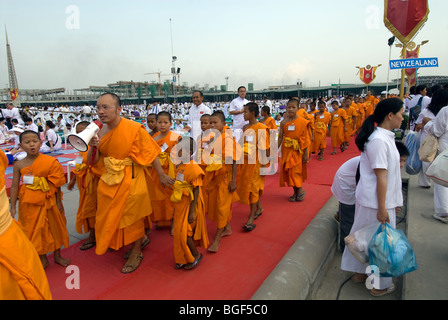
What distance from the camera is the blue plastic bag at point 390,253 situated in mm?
2082

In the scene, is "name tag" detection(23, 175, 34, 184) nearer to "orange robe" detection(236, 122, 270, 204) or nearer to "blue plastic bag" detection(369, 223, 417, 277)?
"orange robe" detection(236, 122, 270, 204)

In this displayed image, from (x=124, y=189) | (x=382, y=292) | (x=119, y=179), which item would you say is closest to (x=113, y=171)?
(x=119, y=179)

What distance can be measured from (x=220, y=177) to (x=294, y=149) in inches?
71.8

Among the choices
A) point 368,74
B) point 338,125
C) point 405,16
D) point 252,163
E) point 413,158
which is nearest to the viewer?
point 252,163

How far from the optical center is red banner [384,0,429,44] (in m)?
5.79

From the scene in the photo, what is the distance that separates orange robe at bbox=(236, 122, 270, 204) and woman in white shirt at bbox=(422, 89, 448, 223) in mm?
2109

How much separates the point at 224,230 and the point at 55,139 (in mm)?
8838

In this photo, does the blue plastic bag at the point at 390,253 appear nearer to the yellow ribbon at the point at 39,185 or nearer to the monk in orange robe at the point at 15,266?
the monk in orange robe at the point at 15,266

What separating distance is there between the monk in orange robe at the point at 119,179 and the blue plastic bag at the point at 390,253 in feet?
6.47

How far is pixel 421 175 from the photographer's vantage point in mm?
4258

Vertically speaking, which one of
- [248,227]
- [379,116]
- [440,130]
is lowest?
[248,227]

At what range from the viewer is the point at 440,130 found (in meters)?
3.58

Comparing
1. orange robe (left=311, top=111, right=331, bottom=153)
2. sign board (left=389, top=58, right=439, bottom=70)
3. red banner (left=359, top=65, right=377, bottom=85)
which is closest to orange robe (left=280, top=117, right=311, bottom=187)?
sign board (left=389, top=58, right=439, bottom=70)

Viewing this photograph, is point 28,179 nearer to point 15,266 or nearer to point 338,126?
point 15,266
